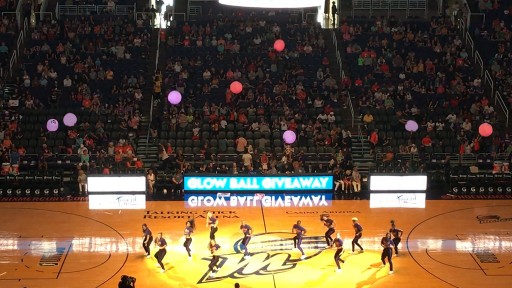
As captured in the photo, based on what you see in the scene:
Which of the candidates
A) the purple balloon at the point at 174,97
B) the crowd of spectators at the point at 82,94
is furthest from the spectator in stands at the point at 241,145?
the crowd of spectators at the point at 82,94

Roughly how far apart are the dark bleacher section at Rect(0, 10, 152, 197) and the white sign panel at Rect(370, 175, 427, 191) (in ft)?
29.4

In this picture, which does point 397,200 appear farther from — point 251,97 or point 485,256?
point 251,97

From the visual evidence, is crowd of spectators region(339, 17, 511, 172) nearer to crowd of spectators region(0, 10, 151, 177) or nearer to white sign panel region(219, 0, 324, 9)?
crowd of spectators region(0, 10, 151, 177)

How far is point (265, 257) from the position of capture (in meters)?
24.8

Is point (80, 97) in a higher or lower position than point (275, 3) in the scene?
lower

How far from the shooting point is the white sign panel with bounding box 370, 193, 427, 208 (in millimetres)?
30469

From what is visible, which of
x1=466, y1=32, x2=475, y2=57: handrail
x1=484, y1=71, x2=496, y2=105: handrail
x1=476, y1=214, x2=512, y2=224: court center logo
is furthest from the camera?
x1=466, y1=32, x2=475, y2=57: handrail

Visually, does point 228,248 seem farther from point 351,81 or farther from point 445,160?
point 351,81

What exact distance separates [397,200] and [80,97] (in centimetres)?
1466

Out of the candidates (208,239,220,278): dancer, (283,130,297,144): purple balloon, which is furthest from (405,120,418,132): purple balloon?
(208,239,220,278): dancer

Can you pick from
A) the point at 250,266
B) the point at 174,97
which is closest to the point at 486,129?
the point at 174,97

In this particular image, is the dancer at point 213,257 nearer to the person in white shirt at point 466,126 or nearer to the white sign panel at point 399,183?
the white sign panel at point 399,183

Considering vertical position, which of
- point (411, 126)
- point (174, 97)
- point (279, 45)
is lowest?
point (411, 126)

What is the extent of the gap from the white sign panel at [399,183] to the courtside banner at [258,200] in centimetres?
183
